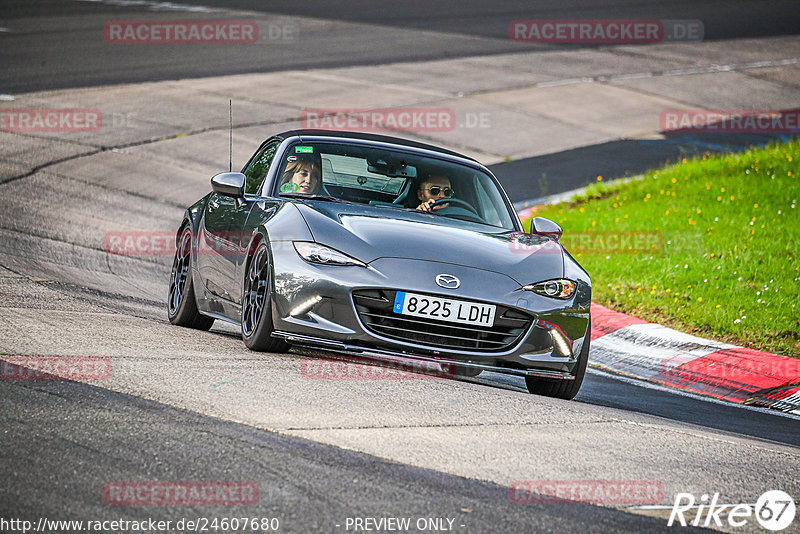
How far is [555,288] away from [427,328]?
0.87 meters

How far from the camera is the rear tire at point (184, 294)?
8719mm

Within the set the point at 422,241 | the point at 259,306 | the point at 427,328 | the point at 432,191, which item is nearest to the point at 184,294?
the point at 259,306

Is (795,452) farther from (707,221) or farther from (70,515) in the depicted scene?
(707,221)

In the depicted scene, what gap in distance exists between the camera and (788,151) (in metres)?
16.5

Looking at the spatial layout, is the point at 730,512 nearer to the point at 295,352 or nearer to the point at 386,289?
the point at 386,289

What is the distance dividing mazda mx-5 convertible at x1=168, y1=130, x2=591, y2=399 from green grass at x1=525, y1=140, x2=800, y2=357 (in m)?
2.69

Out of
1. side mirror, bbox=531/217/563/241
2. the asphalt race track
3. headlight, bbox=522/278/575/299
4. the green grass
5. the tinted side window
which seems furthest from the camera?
the green grass

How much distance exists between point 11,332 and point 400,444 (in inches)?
107

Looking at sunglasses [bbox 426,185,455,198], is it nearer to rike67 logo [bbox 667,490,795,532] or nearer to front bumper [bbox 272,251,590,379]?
front bumper [bbox 272,251,590,379]

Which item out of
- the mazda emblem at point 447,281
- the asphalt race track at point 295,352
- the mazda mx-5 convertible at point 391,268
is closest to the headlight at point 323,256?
the mazda mx-5 convertible at point 391,268

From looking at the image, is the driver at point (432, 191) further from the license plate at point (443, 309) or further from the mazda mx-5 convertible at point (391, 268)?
the license plate at point (443, 309)

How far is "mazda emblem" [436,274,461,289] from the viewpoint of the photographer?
6609 millimetres

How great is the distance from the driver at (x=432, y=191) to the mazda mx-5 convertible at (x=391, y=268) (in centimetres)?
1

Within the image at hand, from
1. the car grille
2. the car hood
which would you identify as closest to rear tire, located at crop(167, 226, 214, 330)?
the car hood
